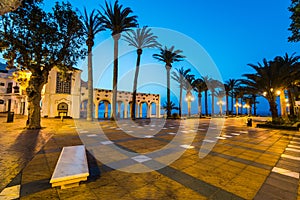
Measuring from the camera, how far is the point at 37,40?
820 centimetres

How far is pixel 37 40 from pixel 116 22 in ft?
34.9

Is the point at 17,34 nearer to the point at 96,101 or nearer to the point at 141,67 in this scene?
the point at 141,67

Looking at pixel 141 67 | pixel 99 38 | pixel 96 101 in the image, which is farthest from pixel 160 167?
pixel 96 101

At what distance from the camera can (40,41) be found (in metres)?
8.33

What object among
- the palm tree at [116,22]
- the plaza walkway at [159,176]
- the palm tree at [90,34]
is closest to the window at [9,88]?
the palm tree at [90,34]

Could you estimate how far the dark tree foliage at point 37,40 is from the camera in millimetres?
7715

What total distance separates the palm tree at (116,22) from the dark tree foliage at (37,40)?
6829 mm

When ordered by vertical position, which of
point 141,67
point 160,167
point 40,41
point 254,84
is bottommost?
point 160,167

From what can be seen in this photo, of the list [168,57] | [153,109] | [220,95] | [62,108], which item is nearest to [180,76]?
[168,57]

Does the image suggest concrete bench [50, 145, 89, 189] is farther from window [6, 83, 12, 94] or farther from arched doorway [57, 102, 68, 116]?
window [6, 83, 12, 94]

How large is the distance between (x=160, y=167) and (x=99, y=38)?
1863 cm

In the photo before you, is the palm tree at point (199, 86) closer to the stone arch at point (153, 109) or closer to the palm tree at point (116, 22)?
the stone arch at point (153, 109)

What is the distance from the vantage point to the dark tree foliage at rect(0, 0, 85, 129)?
25.3 ft

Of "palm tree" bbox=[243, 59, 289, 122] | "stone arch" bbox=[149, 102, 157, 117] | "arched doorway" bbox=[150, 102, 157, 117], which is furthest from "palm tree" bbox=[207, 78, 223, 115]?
"palm tree" bbox=[243, 59, 289, 122]
